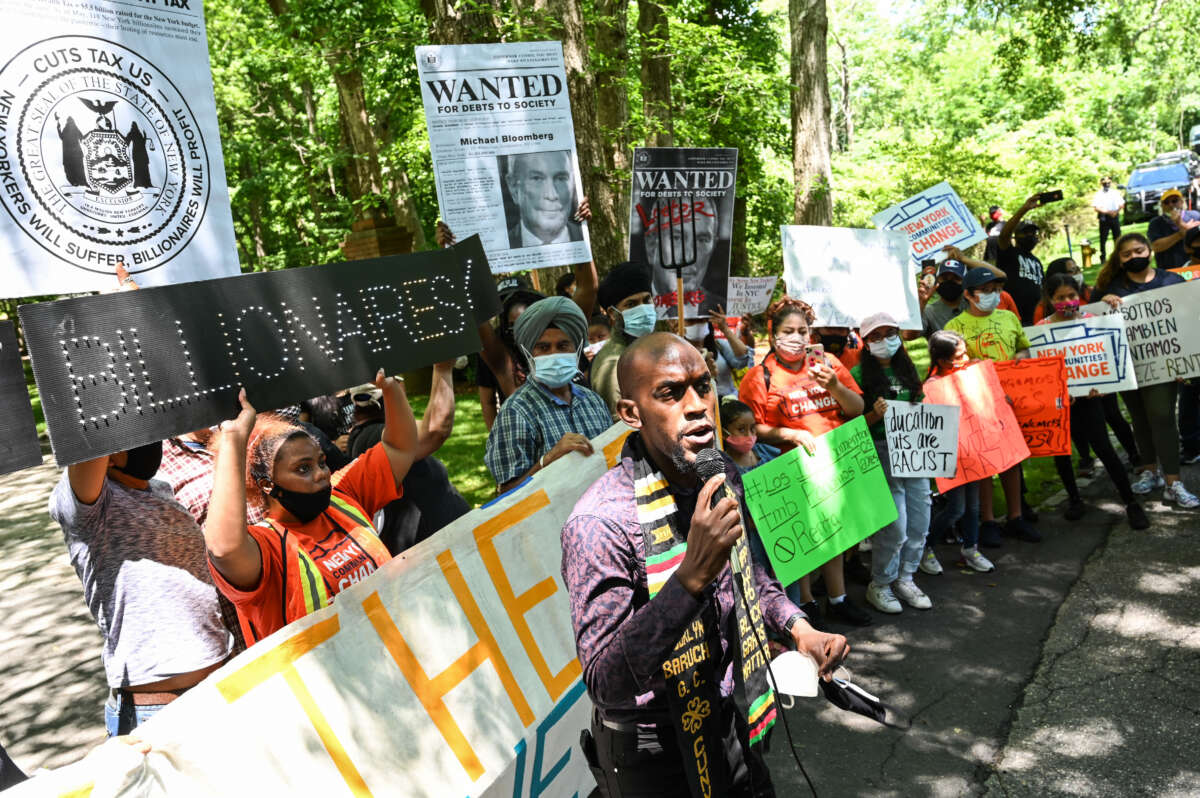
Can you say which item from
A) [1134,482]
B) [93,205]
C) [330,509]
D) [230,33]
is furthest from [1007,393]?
[230,33]

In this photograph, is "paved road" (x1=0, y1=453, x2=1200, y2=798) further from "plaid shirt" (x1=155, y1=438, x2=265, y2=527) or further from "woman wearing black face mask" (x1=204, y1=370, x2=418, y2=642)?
"woman wearing black face mask" (x1=204, y1=370, x2=418, y2=642)

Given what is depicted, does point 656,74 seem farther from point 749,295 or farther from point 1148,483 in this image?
point 1148,483

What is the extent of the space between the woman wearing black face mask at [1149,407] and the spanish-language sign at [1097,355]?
10.6 inches

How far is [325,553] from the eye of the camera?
3330mm

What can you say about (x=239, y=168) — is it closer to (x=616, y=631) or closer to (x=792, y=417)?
(x=792, y=417)

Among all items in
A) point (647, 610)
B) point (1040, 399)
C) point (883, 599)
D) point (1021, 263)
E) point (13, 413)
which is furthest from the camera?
point (1021, 263)

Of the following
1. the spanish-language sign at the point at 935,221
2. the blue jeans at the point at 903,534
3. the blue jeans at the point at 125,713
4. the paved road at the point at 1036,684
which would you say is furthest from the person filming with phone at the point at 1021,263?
the blue jeans at the point at 125,713

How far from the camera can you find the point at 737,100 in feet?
42.4

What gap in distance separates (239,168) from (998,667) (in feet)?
75.5

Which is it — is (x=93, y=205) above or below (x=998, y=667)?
above

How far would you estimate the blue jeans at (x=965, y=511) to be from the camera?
258 inches

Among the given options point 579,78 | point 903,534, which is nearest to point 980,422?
point 903,534

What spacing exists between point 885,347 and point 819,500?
135 centimetres

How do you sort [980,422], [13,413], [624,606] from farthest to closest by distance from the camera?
[980,422] < [13,413] < [624,606]
